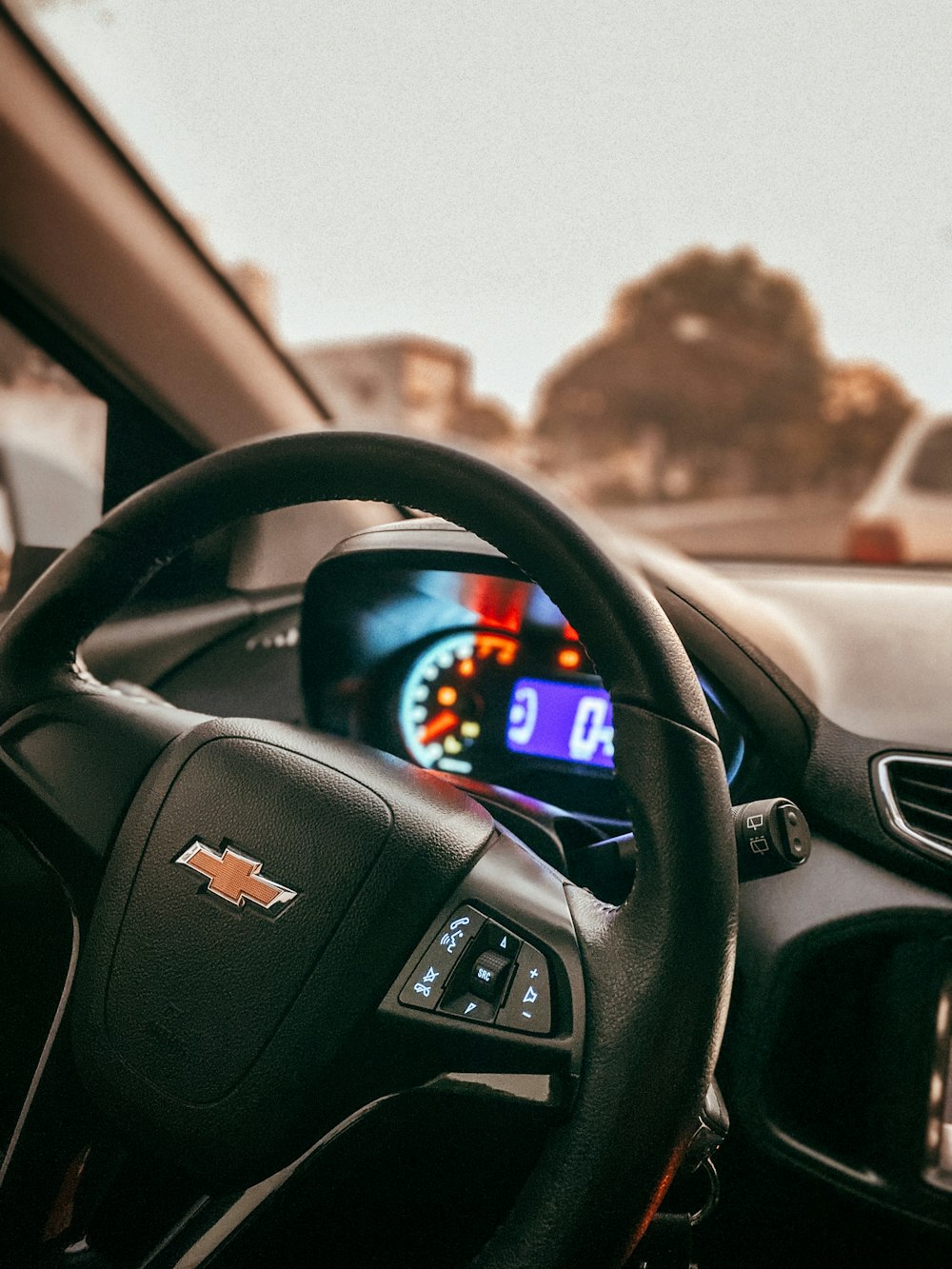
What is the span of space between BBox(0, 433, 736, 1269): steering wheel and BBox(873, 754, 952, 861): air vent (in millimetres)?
770

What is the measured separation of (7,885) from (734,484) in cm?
3166

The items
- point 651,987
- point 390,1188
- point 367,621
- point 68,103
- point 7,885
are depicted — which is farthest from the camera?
point 367,621

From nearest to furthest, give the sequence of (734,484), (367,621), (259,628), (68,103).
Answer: (68,103) < (367,621) < (259,628) < (734,484)

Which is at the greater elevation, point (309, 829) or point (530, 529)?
point (530, 529)

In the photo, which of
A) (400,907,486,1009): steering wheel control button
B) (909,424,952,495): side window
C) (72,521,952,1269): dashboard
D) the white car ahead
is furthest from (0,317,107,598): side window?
(909,424,952,495): side window

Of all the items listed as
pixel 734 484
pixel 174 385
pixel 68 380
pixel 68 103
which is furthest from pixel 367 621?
pixel 734 484

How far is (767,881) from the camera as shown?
165 centimetres

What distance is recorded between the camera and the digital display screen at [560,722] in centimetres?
184

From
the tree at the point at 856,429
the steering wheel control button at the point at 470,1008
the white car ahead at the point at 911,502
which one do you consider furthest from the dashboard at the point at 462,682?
the tree at the point at 856,429

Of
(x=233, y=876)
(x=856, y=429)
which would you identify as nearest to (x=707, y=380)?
(x=856, y=429)

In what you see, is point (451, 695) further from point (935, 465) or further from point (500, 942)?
point (935, 465)

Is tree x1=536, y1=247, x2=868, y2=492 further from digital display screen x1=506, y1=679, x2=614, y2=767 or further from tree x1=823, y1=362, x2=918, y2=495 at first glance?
digital display screen x1=506, y1=679, x2=614, y2=767

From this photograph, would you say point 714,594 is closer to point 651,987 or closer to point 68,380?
point 651,987

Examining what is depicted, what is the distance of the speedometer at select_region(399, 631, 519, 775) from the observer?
6.52 feet
